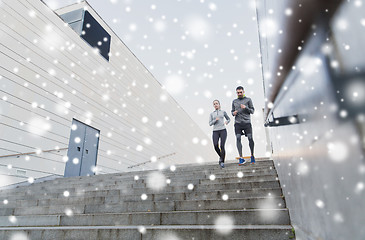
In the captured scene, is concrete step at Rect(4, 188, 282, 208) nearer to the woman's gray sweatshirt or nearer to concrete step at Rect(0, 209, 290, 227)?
concrete step at Rect(0, 209, 290, 227)

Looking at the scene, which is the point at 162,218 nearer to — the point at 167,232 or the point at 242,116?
the point at 167,232

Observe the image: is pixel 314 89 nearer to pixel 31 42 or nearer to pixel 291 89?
pixel 291 89

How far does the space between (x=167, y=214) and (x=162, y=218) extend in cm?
7

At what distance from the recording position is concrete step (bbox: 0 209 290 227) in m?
2.65

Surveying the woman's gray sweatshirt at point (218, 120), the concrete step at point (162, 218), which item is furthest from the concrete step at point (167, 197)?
the woman's gray sweatshirt at point (218, 120)

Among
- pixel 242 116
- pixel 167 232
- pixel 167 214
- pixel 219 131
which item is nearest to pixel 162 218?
pixel 167 214

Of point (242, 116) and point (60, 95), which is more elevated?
point (60, 95)

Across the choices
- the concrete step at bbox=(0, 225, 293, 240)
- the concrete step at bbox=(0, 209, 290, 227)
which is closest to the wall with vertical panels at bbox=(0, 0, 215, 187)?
the concrete step at bbox=(0, 209, 290, 227)

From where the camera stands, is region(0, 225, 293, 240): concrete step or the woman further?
the woman

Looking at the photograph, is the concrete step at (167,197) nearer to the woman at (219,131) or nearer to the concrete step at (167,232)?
the concrete step at (167,232)

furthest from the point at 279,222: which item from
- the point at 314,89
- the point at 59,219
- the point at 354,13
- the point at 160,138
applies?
the point at 160,138

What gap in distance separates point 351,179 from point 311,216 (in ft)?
2.49

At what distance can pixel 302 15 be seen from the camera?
102 cm

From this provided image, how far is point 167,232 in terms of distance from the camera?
2377 millimetres
